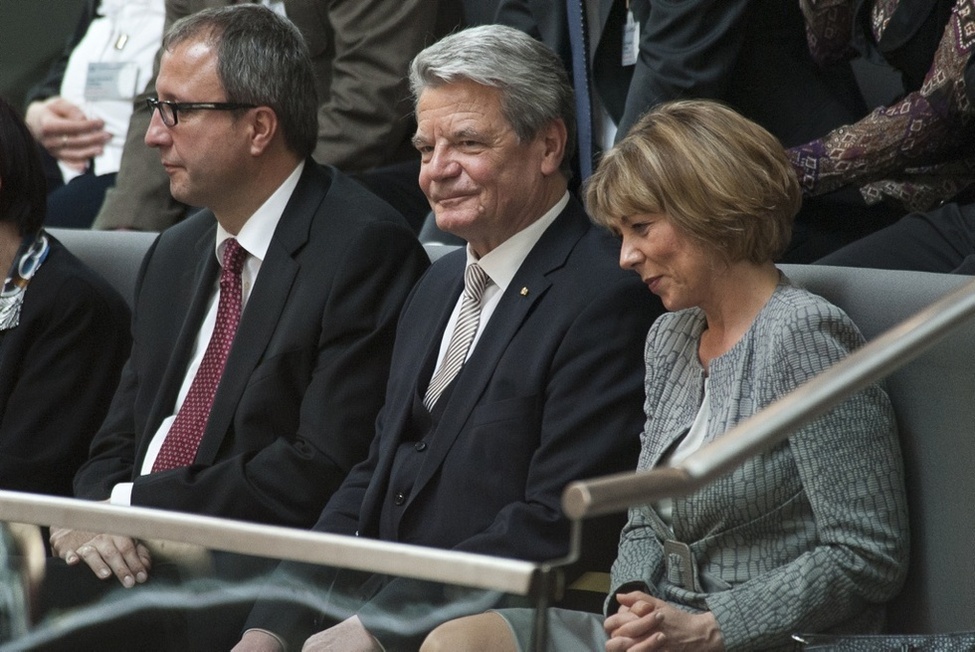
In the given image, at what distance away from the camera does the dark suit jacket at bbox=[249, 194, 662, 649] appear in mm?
2166

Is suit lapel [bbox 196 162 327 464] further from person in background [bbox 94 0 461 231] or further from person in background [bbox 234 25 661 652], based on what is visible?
Answer: person in background [bbox 94 0 461 231]

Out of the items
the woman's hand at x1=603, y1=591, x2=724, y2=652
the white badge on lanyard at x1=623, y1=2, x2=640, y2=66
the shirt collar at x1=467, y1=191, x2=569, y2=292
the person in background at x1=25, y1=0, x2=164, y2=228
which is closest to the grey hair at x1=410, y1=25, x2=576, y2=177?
the shirt collar at x1=467, y1=191, x2=569, y2=292

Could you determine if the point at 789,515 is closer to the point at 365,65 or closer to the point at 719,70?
the point at 719,70

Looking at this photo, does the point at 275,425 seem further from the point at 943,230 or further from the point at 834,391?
the point at 834,391

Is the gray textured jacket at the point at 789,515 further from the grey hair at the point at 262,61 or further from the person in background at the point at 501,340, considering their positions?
the grey hair at the point at 262,61

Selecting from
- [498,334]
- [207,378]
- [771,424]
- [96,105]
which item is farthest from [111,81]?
[771,424]

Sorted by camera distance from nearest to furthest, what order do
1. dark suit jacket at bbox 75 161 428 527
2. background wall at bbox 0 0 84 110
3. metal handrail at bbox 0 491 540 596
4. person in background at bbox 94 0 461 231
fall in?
metal handrail at bbox 0 491 540 596 → dark suit jacket at bbox 75 161 428 527 → person in background at bbox 94 0 461 231 → background wall at bbox 0 0 84 110

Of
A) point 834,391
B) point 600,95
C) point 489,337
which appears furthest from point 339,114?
point 834,391

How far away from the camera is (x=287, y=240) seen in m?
2.76

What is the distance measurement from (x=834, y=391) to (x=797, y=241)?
1556 millimetres

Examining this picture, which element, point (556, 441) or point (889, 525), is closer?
point (889, 525)

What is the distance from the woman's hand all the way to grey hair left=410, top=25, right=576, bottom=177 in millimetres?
899

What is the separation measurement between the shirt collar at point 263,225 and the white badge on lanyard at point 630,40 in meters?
0.81

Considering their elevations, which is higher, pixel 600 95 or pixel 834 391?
pixel 834 391
